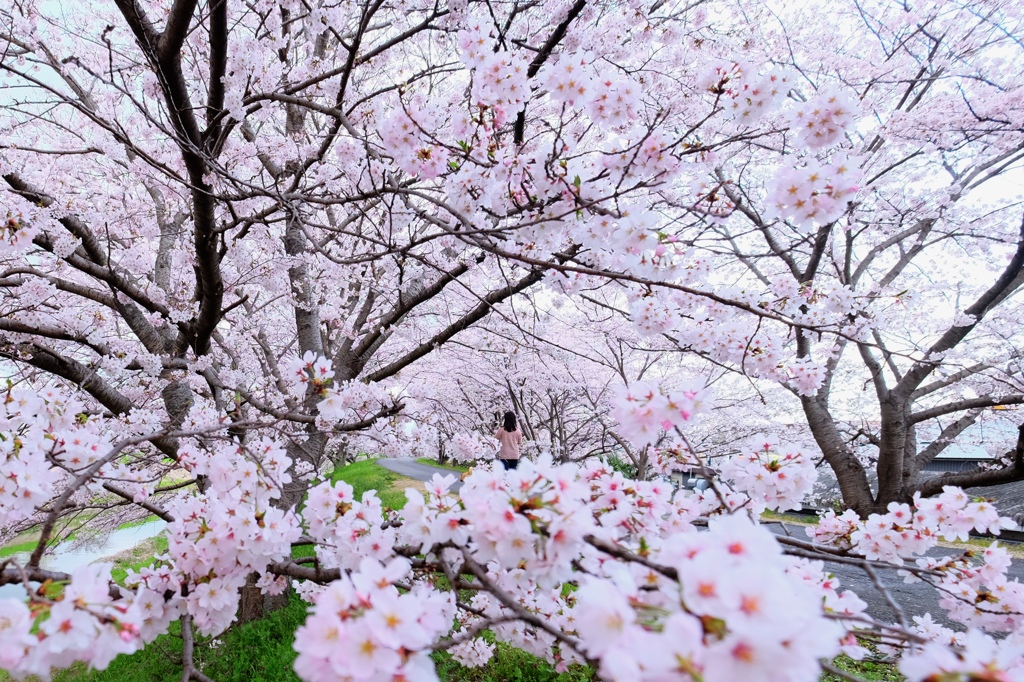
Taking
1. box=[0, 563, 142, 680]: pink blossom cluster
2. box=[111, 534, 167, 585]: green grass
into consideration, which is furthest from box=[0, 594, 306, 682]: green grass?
box=[111, 534, 167, 585]: green grass

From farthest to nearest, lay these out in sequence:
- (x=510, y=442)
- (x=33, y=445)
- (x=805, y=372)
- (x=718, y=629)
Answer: (x=510, y=442)
(x=805, y=372)
(x=33, y=445)
(x=718, y=629)

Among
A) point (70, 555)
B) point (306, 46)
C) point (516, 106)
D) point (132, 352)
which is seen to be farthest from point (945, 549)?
point (70, 555)

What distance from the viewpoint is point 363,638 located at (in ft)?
2.60

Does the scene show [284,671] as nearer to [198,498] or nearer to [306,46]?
[198,498]

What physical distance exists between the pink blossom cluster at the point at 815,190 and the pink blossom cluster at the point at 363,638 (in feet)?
5.95

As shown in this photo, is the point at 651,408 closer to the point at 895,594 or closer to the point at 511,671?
the point at 511,671

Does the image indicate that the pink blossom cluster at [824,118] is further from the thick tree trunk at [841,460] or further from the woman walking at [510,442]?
the woman walking at [510,442]

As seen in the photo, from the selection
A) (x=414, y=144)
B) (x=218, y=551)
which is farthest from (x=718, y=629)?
(x=414, y=144)

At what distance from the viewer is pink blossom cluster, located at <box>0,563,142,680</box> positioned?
85 cm

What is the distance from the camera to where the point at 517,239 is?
2.36 meters

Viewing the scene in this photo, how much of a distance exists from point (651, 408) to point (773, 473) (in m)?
0.81

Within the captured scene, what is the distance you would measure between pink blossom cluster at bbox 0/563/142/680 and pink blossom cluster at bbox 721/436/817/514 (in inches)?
69.3

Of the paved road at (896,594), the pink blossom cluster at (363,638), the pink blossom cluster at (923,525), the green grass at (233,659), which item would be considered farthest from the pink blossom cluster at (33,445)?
the paved road at (896,594)

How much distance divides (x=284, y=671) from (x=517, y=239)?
4118 millimetres
